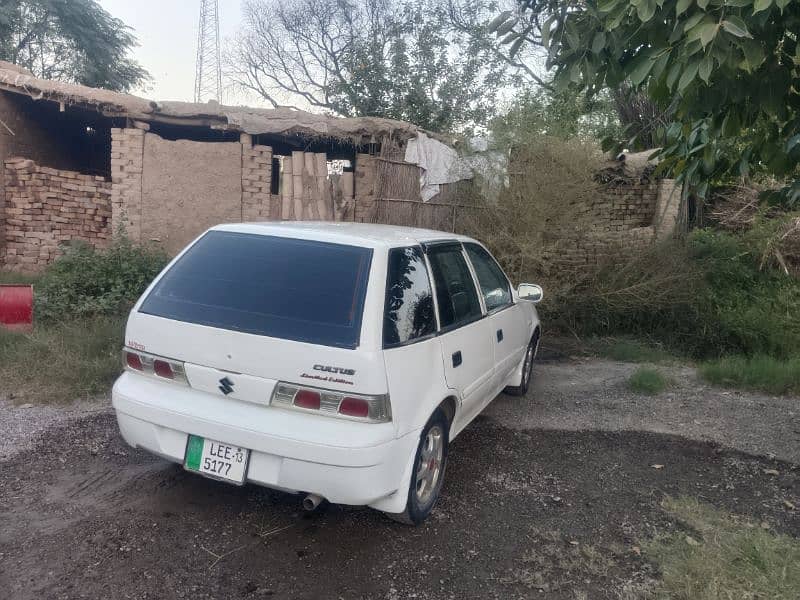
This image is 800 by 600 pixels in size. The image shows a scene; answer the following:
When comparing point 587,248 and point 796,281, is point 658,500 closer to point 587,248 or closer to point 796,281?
point 587,248

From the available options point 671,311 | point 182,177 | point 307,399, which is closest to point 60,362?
point 307,399

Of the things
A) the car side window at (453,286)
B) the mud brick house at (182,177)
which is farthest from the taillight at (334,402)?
the mud brick house at (182,177)

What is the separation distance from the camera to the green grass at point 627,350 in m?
7.48

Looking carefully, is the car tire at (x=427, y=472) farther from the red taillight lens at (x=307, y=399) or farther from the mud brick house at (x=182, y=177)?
the mud brick house at (x=182, y=177)

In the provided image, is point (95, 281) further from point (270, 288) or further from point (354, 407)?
point (354, 407)

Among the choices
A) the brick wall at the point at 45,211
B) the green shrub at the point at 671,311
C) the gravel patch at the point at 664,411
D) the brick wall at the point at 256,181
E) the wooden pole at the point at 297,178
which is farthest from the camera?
the wooden pole at the point at 297,178

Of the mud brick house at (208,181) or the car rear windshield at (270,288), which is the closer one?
the car rear windshield at (270,288)

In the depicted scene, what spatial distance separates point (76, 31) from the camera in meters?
16.9

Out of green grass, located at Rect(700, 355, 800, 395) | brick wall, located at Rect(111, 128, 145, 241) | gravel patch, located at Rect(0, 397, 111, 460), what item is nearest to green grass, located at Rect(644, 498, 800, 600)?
green grass, located at Rect(700, 355, 800, 395)

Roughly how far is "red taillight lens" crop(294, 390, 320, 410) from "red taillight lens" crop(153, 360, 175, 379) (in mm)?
700

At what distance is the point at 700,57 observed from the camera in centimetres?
267

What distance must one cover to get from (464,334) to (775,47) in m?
2.13

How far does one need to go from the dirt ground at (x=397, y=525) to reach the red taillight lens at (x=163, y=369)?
0.73 m

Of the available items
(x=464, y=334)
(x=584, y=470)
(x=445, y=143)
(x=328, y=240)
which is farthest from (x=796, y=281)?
(x=328, y=240)
